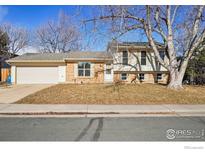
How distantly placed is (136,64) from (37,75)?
Answer: 11.8 meters

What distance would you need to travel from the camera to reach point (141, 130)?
18.6ft

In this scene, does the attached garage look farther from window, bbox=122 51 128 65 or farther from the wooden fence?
window, bbox=122 51 128 65

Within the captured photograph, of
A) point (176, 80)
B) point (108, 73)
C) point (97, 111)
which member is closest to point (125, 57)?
point (108, 73)

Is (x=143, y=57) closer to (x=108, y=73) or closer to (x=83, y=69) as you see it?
(x=108, y=73)

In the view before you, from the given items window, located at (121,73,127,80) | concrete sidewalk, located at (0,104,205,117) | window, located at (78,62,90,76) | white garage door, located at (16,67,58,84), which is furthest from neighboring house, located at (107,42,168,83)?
concrete sidewalk, located at (0,104,205,117)

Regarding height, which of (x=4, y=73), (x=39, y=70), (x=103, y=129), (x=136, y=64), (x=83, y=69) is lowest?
(x=103, y=129)

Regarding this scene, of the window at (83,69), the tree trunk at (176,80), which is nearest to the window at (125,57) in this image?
the window at (83,69)

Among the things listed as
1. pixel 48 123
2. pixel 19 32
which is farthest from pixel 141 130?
pixel 19 32

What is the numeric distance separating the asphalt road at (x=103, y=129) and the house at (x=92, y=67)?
1528cm

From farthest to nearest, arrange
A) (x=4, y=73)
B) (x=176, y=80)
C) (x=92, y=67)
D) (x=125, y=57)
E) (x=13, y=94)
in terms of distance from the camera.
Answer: (x=4, y=73), (x=125, y=57), (x=92, y=67), (x=176, y=80), (x=13, y=94)

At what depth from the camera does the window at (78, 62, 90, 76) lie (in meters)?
22.3

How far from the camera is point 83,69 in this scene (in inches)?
882

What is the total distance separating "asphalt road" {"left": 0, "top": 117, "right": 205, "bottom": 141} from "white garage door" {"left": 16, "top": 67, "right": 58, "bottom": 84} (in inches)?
610

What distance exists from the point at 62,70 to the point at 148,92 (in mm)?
12402
